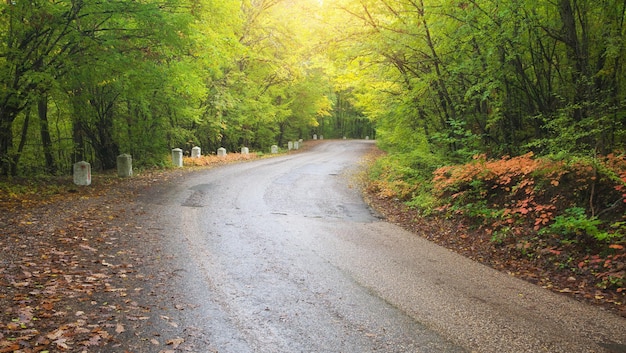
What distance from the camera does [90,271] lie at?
537 centimetres

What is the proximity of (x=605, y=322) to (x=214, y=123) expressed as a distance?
763 inches

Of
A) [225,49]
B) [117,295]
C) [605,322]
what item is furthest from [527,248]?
[225,49]

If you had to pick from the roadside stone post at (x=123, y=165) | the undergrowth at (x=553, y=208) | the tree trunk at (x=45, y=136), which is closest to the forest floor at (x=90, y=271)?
the undergrowth at (x=553, y=208)

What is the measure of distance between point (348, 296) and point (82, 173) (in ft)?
33.3

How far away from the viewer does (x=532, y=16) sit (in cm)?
809

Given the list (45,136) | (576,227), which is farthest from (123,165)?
(576,227)

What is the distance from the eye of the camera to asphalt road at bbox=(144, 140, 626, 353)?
3.80 meters

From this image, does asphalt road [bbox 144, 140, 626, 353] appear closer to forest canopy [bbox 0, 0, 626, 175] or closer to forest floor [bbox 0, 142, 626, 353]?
forest floor [bbox 0, 142, 626, 353]

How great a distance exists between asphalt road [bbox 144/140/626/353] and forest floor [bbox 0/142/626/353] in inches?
14.9

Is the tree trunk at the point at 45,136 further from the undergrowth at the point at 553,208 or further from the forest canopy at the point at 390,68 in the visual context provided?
the undergrowth at the point at 553,208

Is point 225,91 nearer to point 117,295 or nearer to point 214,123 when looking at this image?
point 214,123

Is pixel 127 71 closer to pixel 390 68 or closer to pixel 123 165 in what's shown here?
pixel 123 165

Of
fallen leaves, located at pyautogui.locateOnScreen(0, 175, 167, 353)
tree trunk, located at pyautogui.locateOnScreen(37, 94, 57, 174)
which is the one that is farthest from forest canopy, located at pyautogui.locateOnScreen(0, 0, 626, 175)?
fallen leaves, located at pyautogui.locateOnScreen(0, 175, 167, 353)

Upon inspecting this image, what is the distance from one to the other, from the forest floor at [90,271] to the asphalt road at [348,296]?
38cm
